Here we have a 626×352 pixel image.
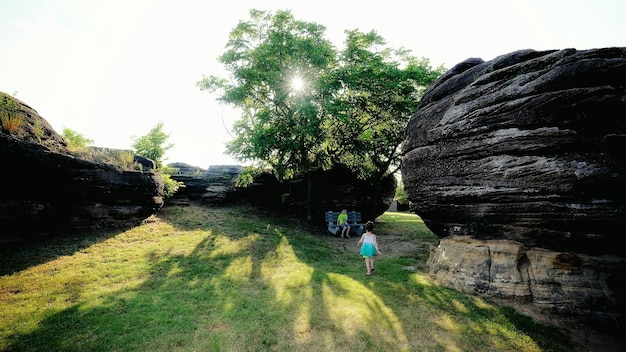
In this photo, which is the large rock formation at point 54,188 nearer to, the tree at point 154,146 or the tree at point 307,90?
the tree at point 154,146

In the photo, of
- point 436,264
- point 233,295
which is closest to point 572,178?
point 436,264

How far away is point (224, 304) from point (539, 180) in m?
10.6

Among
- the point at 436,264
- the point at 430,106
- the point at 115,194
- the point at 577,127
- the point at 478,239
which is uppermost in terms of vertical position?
the point at 430,106

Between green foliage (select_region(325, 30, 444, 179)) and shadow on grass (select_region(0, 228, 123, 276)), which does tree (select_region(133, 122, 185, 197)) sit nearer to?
shadow on grass (select_region(0, 228, 123, 276))

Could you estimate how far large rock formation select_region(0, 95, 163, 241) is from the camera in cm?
951

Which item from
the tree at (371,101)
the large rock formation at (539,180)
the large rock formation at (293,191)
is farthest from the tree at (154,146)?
the large rock formation at (539,180)

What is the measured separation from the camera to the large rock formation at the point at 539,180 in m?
6.98

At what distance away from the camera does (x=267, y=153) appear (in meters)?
18.1

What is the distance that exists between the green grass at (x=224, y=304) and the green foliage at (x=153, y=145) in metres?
7.42

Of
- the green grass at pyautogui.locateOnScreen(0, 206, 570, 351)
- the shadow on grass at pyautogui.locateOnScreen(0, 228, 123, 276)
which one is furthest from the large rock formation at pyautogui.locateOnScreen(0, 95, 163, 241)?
the green grass at pyautogui.locateOnScreen(0, 206, 570, 351)

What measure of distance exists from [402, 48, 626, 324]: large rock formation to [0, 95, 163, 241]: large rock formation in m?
15.3

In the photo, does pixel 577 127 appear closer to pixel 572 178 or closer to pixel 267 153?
pixel 572 178

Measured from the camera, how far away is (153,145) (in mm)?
18141

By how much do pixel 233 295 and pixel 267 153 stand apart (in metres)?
11.5
